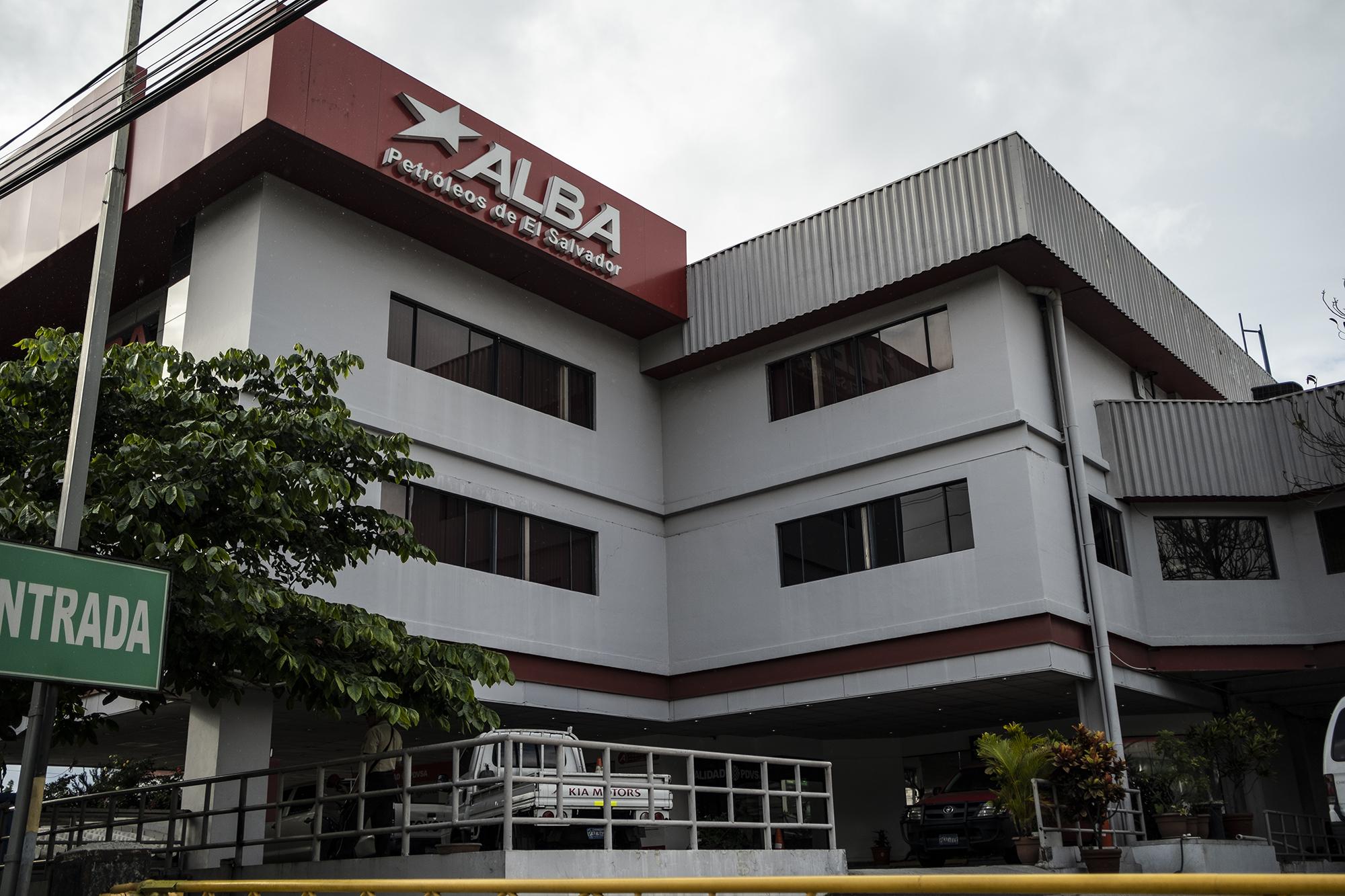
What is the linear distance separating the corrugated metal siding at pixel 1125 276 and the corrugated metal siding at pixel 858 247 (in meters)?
0.83

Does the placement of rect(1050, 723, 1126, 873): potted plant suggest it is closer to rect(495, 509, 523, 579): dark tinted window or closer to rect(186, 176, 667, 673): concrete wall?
rect(186, 176, 667, 673): concrete wall

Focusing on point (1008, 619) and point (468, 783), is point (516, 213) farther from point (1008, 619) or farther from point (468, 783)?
point (468, 783)

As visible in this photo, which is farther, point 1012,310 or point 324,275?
point 1012,310

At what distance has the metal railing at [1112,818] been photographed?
18203mm

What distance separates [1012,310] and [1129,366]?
6.08 m

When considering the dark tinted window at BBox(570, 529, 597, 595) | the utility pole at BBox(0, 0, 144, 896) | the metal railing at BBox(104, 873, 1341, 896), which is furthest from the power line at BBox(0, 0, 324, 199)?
the dark tinted window at BBox(570, 529, 597, 595)

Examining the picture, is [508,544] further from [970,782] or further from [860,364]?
[970,782]

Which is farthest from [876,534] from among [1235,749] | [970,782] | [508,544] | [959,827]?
[1235,749]

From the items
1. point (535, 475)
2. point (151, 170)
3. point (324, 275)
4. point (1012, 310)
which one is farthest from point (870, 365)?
point (151, 170)

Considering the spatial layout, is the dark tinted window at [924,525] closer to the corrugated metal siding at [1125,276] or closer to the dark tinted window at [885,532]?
the dark tinted window at [885,532]

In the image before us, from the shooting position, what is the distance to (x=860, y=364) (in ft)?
78.1

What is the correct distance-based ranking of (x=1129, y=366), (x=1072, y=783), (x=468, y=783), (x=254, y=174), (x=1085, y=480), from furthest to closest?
(x=1129, y=366) < (x=1085, y=480) < (x=254, y=174) < (x=1072, y=783) < (x=468, y=783)

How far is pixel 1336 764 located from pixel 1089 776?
3597mm

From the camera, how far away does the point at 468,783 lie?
1201 cm
